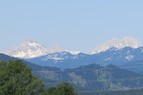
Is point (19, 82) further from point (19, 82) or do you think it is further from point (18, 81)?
point (18, 81)

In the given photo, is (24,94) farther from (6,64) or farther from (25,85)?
(6,64)

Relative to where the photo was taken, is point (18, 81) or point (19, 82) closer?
point (19, 82)

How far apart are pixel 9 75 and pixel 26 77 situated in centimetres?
335

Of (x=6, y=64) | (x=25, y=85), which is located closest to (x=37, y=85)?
(x=25, y=85)

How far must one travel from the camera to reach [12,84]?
3890 inches

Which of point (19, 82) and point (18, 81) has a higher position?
point (18, 81)

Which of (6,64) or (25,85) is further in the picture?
(6,64)

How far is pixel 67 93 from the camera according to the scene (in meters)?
107

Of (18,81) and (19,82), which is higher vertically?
(18,81)

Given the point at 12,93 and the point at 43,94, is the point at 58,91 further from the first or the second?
the point at 12,93

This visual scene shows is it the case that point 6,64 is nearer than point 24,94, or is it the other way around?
point 24,94

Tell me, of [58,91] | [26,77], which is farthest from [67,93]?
[26,77]

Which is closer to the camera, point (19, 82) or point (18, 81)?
point (19, 82)

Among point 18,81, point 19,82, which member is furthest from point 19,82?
point 18,81
